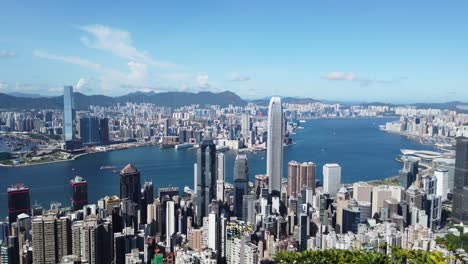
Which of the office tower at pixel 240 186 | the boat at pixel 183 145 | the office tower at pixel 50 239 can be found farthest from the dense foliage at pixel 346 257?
the boat at pixel 183 145

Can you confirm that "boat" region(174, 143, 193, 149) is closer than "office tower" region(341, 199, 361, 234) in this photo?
No

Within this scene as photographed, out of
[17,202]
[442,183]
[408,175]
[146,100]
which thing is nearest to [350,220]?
[408,175]

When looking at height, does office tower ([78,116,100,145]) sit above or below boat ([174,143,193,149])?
above

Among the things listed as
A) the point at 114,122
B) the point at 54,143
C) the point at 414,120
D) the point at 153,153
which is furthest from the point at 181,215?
the point at 414,120

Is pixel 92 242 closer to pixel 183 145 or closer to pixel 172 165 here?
pixel 172 165

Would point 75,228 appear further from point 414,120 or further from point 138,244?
point 414,120

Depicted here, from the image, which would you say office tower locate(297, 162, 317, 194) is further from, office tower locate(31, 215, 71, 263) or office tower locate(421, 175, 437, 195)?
office tower locate(31, 215, 71, 263)

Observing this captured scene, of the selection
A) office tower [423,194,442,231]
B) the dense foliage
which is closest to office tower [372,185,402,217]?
office tower [423,194,442,231]
